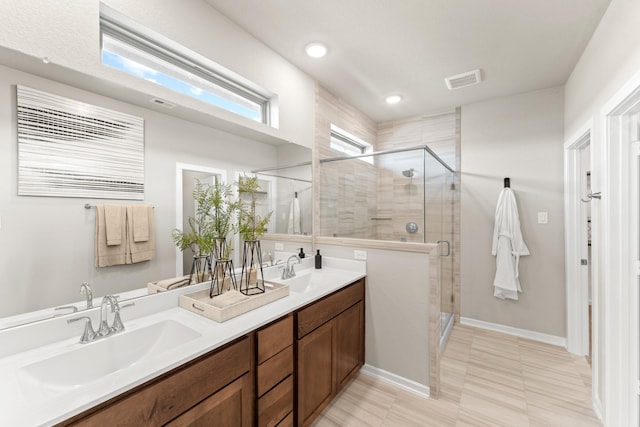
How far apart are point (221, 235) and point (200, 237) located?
13 centimetres

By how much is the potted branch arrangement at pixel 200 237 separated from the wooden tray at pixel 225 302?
0.13 m

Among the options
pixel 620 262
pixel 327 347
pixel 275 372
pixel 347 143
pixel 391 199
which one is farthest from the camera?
pixel 347 143

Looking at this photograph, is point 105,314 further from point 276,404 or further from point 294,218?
point 294,218

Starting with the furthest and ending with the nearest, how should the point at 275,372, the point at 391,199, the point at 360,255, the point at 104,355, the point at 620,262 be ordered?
the point at 391,199, the point at 360,255, the point at 620,262, the point at 275,372, the point at 104,355

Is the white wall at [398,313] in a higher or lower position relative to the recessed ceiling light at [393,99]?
lower

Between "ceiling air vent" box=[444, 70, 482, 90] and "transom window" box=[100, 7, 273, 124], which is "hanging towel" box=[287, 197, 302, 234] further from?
"ceiling air vent" box=[444, 70, 482, 90]

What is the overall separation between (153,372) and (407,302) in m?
1.76

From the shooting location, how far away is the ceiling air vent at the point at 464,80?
2.55 m

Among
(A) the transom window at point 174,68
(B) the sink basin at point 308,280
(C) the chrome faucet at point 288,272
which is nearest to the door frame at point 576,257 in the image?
(B) the sink basin at point 308,280

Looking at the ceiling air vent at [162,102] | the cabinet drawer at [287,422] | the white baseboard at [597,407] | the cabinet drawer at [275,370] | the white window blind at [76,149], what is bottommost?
the white baseboard at [597,407]

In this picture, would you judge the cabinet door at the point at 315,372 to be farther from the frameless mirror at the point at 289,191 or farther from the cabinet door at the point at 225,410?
the frameless mirror at the point at 289,191

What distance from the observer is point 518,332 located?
3027 mm

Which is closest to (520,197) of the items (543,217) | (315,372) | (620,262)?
(543,217)

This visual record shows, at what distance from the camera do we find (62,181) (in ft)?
3.81
